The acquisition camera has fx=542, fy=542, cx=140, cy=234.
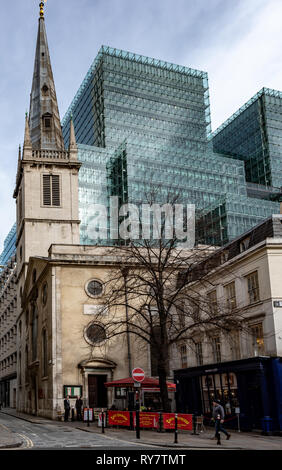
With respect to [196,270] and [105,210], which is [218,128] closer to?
[105,210]

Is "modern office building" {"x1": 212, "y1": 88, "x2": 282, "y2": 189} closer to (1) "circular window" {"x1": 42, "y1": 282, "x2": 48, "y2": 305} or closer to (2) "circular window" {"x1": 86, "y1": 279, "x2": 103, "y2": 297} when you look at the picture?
(2) "circular window" {"x1": 86, "y1": 279, "x2": 103, "y2": 297}

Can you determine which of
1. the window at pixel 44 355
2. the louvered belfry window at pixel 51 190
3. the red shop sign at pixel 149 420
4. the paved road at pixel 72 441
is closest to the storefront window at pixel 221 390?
the red shop sign at pixel 149 420

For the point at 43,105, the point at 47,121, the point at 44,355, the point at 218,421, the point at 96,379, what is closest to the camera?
the point at 218,421

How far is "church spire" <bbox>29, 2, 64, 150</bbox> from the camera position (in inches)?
2281

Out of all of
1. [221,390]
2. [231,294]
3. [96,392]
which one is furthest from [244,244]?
[96,392]

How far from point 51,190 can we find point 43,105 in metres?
12.1

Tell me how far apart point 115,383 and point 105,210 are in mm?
59507

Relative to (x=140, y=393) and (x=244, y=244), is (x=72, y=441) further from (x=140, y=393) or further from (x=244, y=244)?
(x=244, y=244)

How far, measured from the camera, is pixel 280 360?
890 inches

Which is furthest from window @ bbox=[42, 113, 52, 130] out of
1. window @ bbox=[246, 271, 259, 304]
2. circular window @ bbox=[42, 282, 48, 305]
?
window @ bbox=[246, 271, 259, 304]

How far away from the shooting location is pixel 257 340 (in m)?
24.8

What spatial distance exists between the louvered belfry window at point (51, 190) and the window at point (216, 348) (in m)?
28.7

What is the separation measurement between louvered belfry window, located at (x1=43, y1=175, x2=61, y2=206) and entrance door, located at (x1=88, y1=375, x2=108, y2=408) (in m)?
20.6

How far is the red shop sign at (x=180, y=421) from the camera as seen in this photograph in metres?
22.2
